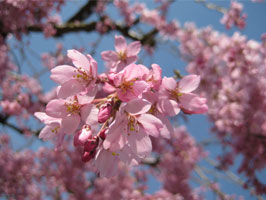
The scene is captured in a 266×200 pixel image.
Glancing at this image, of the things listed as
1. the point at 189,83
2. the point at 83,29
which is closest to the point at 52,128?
the point at 189,83

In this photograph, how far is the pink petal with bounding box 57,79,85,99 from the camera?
0.99 m

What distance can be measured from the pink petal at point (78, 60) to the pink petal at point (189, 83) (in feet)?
1.78

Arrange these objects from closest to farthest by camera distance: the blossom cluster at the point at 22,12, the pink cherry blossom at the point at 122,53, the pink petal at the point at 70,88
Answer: the pink petal at the point at 70,88
the pink cherry blossom at the point at 122,53
the blossom cluster at the point at 22,12

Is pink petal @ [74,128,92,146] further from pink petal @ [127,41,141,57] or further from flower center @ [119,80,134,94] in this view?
pink petal @ [127,41,141,57]

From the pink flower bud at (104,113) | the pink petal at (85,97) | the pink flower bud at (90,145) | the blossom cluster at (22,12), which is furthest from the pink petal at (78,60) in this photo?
the blossom cluster at (22,12)

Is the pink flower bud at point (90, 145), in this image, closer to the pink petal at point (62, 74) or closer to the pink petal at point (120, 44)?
the pink petal at point (62, 74)

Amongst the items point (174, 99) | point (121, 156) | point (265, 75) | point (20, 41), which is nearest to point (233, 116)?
point (265, 75)

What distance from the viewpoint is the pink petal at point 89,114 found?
0.95 metres

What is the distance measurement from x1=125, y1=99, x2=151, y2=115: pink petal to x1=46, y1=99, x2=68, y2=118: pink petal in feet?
1.01

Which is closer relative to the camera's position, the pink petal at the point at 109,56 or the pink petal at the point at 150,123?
the pink petal at the point at 150,123

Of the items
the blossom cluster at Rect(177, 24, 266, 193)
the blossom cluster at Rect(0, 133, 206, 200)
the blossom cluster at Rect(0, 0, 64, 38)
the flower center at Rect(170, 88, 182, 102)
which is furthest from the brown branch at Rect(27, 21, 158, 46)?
the flower center at Rect(170, 88, 182, 102)

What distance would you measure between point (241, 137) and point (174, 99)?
2254mm

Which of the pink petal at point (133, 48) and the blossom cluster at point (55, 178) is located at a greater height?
the pink petal at point (133, 48)

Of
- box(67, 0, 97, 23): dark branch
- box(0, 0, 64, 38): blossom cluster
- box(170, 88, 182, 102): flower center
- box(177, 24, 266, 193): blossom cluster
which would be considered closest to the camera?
box(170, 88, 182, 102): flower center
